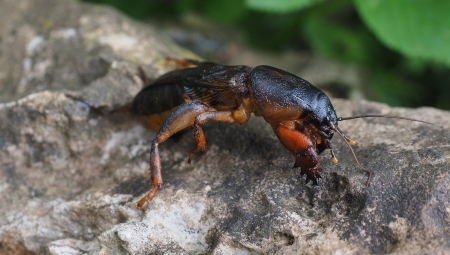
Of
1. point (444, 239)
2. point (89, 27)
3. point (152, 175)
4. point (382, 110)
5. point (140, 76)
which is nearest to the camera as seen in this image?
point (444, 239)

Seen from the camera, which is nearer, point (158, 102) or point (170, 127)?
point (170, 127)

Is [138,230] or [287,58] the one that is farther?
[287,58]

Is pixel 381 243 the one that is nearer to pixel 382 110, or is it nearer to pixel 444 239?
pixel 444 239

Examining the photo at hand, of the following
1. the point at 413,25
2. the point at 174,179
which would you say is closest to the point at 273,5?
the point at 413,25

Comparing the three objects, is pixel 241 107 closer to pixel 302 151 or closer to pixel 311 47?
pixel 302 151

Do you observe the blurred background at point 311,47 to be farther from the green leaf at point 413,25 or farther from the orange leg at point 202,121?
the orange leg at point 202,121

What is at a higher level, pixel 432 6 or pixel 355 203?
A: pixel 432 6

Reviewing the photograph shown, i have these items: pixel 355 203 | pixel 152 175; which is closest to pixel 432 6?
pixel 355 203

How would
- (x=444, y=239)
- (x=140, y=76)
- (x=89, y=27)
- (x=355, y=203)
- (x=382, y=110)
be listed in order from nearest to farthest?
(x=444, y=239)
(x=355, y=203)
(x=382, y=110)
(x=140, y=76)
(x=89, y=27)
